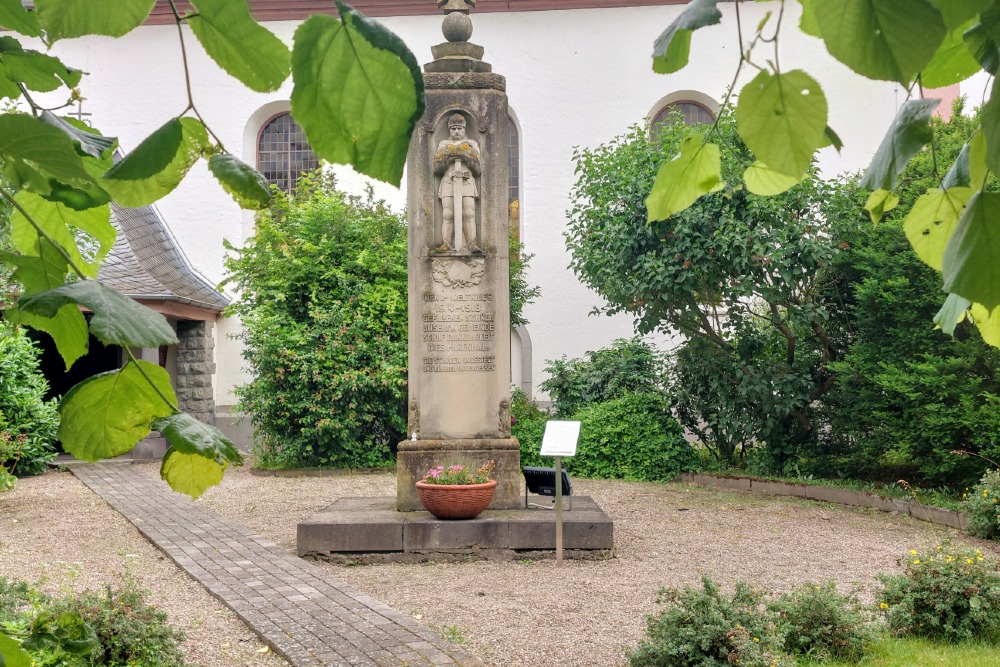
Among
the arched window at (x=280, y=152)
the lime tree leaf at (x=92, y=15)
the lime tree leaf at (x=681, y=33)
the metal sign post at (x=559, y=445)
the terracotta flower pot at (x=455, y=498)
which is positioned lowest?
the terracotta flower pot at (x=455, y=498)

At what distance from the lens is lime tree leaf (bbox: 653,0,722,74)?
63cm

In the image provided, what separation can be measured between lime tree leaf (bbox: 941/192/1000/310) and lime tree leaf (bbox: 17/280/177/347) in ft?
1.60

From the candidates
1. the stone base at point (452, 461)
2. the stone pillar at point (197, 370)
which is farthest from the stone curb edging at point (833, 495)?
the stone pillar at point (197, 370)

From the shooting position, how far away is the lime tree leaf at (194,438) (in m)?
0.64

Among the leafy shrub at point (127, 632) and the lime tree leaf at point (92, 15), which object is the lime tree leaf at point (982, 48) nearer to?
the lime tree leaf at point (92, 15)

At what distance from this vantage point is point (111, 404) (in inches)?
26.8

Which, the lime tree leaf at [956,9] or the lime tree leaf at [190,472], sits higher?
the lime tree leaf at [956,9]

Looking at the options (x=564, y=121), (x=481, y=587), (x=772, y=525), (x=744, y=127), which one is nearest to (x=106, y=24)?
(x=744, y=127)

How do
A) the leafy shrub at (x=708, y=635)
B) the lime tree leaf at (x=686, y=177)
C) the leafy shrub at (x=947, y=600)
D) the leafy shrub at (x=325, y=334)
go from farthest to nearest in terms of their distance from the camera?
1. the leafy shrub at (x=325, y=334)
2. the leafy shrub at (x=947, y=600)
3. the leafy shrub at (x=708, y=635)
4. the lime tree leaf at (x=686, y=177)

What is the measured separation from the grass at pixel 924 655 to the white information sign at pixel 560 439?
2.77 meters

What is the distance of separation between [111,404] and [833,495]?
441 inches

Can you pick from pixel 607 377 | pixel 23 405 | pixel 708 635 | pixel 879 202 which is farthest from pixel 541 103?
pixel 879 202

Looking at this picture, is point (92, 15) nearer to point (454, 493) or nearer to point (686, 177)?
point (686, 177)

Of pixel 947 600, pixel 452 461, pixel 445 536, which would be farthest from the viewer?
pixel 452 461
